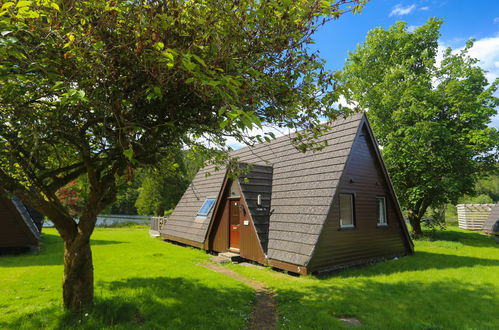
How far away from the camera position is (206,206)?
600 inches

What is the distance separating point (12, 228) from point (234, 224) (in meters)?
9.87

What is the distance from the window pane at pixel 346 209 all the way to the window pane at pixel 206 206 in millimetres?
6737

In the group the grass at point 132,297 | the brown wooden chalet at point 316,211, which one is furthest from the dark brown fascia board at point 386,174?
the grass at point 132,297

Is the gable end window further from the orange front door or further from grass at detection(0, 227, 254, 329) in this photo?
grass at detection(0, 227, 254, 329)

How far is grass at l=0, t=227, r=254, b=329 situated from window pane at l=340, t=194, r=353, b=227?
5131mm

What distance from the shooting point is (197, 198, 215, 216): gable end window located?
587 inches

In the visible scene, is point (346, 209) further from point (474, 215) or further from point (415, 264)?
point (474, 215)

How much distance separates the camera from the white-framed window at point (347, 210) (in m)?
11.0

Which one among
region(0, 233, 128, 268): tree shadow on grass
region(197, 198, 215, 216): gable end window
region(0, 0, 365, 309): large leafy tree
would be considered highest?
region(0, 0, 365, 309): large leafy tree

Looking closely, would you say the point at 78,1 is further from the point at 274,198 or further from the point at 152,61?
the point at 274,198

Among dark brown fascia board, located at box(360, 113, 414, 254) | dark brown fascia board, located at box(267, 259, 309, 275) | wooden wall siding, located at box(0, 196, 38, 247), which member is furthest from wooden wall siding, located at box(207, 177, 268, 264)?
wooden wall siding, located at box(0, 196, 38, 247)

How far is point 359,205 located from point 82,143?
9889 millimetres

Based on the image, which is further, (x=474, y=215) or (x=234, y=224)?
(x=474, y=215)

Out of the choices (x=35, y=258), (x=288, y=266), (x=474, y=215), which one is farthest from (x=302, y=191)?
(x=474, y=215)
